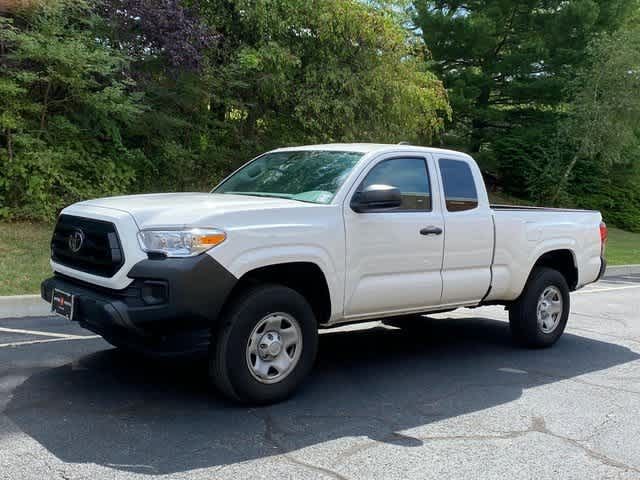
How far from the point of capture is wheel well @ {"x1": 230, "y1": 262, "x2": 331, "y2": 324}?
502 cm

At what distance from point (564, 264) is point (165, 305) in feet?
16.1

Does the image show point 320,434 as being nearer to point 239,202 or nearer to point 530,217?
point 239,202

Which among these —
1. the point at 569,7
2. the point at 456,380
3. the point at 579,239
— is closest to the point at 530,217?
the point at 579,239

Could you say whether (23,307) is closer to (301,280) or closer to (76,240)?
(76,240)

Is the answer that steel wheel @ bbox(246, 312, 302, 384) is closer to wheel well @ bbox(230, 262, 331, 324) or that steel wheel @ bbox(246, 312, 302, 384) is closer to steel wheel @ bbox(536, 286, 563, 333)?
wheel well @ bbox(230, 262, 331, 324)

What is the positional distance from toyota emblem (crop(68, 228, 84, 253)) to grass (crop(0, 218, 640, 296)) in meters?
3.98

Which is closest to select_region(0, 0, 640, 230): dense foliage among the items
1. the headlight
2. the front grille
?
the front grille

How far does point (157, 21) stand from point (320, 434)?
11.5 meters

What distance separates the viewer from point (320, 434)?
4.55m

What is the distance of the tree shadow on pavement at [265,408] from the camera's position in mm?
4199

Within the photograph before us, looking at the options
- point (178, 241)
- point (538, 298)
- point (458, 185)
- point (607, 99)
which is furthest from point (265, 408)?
point (607, 99)

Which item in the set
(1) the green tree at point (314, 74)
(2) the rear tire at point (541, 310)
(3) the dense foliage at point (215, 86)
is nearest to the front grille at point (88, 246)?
(2) the rear tire at point (541, 310)

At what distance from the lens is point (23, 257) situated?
10.8 meters

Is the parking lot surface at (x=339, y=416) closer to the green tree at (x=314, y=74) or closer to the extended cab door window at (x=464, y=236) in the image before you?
the extended cab door window at (x=464, y=236)
